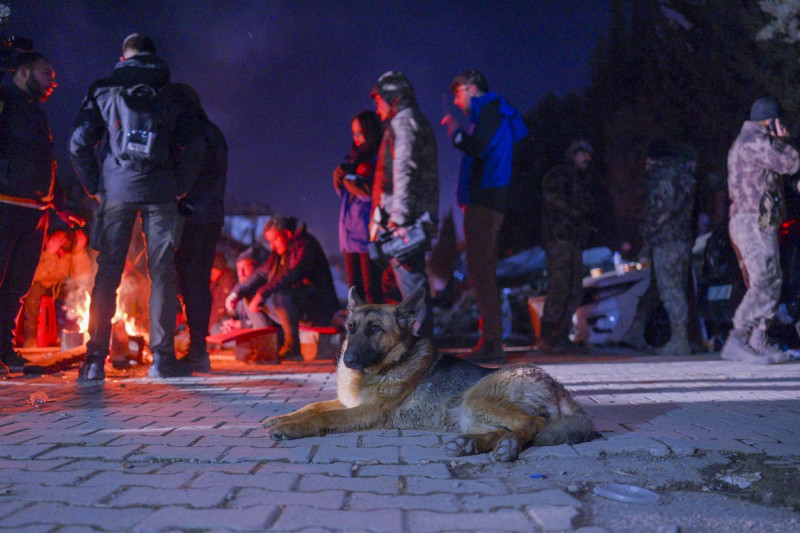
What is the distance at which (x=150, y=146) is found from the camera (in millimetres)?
5453

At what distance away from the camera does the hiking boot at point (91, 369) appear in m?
5.37

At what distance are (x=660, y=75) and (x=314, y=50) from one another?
1563 centimetres

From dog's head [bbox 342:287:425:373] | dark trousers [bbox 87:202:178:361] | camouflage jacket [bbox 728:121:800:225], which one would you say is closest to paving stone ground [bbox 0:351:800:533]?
dog's head [bbox 342:287:425:373]

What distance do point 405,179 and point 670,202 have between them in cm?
409

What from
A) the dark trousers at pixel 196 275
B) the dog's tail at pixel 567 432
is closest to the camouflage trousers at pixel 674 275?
the dog's tail at pixel 567 432

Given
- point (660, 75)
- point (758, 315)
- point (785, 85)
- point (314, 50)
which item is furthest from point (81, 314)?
point (660, 75)

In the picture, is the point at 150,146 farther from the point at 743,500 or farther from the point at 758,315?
the point at 758,315

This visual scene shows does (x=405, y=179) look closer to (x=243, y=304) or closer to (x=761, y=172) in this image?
(x=761, y=172)

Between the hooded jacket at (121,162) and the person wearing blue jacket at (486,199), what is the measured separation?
2884 millimetres

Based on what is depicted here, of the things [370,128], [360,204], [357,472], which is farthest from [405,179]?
[357,472]

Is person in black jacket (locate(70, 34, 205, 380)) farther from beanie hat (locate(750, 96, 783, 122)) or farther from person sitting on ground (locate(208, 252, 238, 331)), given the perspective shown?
beanie hat (locate(750, 96, 783, 122))

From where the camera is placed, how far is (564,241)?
8.17m

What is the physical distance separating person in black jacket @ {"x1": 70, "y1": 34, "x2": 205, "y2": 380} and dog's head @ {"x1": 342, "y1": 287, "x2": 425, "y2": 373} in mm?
2806

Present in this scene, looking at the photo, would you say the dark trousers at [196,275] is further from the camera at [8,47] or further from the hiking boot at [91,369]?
the camera at [8,47]
